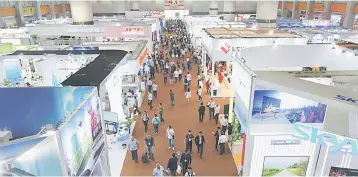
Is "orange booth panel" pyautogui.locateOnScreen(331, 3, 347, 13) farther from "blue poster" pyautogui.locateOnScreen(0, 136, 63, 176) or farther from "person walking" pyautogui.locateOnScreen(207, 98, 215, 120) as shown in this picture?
"blue poster" pyautogui.locateOnScreen(0, 136, 63, 176)

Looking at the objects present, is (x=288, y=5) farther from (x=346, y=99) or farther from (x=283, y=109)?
(x=346, y=99)

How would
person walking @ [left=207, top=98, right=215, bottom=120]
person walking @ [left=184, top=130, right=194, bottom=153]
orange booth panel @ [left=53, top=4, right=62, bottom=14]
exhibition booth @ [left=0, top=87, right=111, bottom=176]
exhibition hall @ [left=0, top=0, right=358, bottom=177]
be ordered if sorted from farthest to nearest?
orange booth panel @ [left=53, top=4, right=62, bottom=14]
person walking @ [left=207, top=98, right=215, bottom=120]
person walking @ [left=184, top=130, right=194, bottom=153]
exhibition hall @ [left=0, top=0, right=358, bottom=177]
exhibition booth @ [left=0, top=87, right=111, bottom=176]

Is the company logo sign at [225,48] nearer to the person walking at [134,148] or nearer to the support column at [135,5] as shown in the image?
the person walking at [134,148]

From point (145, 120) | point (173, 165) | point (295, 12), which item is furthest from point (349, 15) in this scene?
point (173, 165)

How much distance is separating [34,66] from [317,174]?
8.42 m

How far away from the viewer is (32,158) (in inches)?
133

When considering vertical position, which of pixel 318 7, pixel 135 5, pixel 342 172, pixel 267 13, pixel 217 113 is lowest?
pixel 217 113

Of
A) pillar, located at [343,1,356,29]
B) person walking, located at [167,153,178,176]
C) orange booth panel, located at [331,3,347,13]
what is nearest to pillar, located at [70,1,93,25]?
person walking, located at [167,153,178,176]

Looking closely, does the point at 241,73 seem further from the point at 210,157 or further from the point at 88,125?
the point at 88,125

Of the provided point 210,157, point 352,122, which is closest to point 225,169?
point 210,157

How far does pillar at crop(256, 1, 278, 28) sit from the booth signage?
1918 cm

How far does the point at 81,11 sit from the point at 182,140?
17.4 metres

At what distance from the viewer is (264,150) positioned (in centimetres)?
627

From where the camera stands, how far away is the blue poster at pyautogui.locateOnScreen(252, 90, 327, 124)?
5.90m
